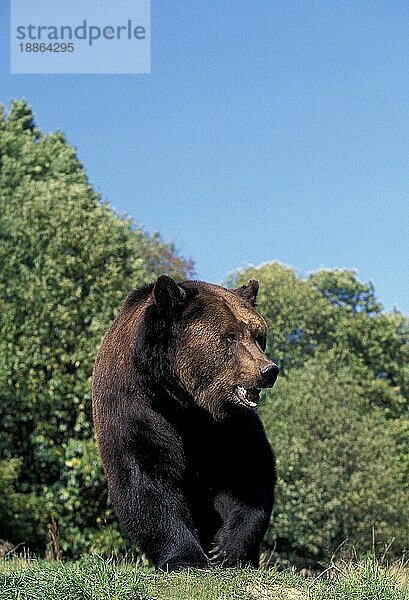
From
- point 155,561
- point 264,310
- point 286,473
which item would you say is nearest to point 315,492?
point 286,473

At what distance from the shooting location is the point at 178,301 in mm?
5824

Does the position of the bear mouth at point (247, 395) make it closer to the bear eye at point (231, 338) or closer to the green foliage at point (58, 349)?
the bear eye at point (231, 338)

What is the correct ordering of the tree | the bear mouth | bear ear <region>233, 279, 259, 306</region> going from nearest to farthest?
the bear mouth, bear ear <region>233, 279, 259, 306</region>, the tree

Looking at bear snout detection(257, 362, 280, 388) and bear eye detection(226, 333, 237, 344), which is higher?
bear eye detection(226, 333, 237, 344)

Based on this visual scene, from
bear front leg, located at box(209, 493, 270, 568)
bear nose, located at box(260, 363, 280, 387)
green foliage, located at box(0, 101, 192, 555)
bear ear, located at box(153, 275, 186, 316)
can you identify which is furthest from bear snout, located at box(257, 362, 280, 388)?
green foliage, located at box(0, 101, 192, 555)

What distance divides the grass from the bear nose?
3.44 feet

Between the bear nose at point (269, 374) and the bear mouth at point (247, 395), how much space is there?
4.7 inches

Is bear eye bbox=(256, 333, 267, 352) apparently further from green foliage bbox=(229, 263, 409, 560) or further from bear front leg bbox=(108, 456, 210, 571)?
green foliage bbox=(229, 263, 409, 560)

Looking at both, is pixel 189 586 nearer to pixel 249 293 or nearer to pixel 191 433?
pixel 191 433

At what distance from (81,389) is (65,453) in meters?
1.22

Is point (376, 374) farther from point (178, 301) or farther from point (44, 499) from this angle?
point (178, 301)

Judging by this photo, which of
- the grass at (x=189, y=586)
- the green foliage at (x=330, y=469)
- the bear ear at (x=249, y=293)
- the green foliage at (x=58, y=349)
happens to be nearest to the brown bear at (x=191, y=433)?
the bear ear at (x=249, y=293)

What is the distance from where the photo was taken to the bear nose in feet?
18.0

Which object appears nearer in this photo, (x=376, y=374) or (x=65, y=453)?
(x=65, y=453)
